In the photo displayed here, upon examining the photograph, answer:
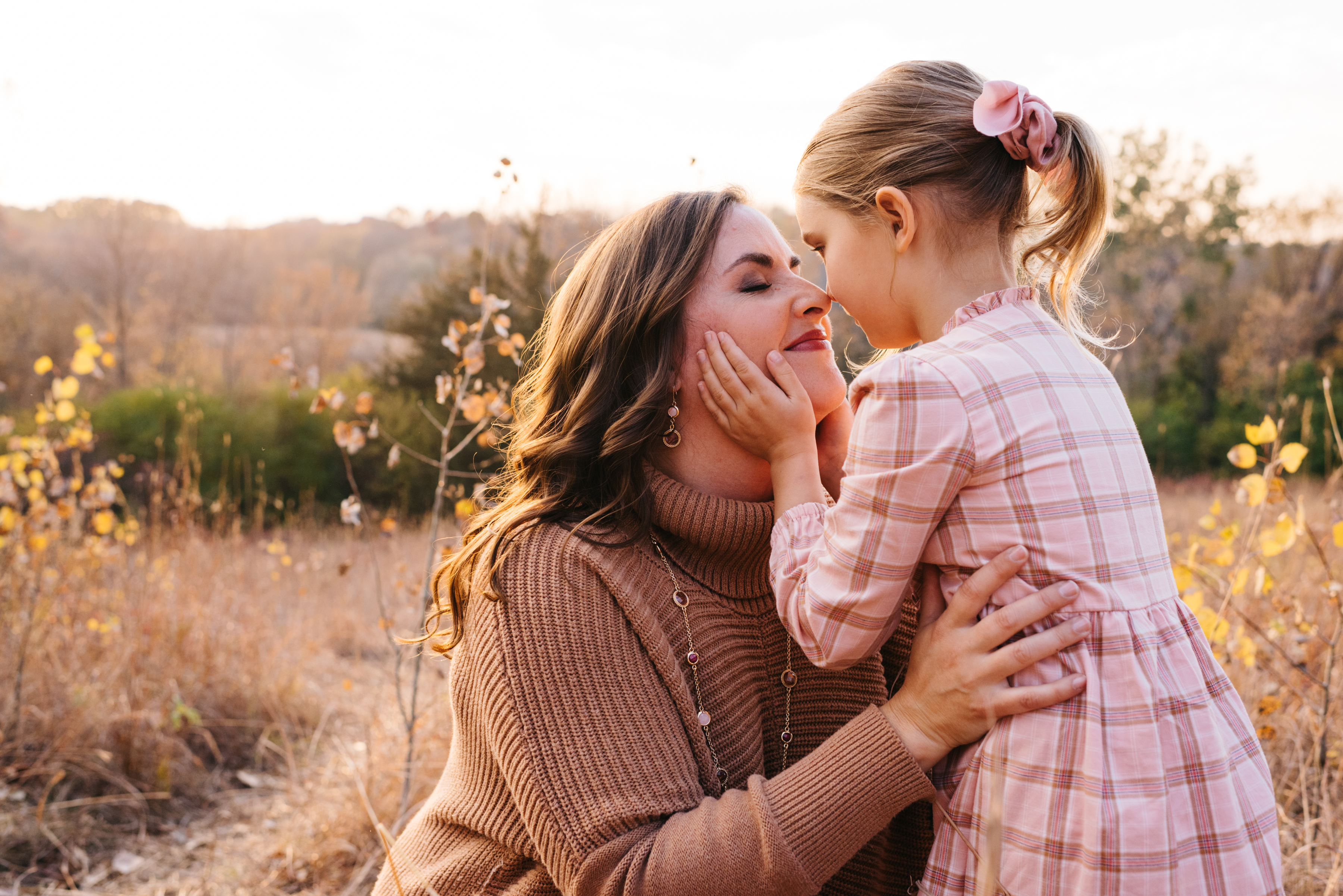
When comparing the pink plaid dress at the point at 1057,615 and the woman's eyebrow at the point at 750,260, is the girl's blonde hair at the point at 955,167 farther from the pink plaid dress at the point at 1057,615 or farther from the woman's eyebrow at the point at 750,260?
the pink plaid dress at the point at 1057,615

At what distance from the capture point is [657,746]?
136cm

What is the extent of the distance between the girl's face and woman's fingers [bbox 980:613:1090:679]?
654mm

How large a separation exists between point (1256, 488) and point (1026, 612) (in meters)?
1.36

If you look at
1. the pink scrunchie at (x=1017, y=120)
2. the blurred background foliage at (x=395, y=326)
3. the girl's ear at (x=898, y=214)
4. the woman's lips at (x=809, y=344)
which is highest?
the pink scrunchie at (x=1017, y=120)

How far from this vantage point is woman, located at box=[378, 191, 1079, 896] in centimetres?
127

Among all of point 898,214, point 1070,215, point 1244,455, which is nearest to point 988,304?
point 898,214

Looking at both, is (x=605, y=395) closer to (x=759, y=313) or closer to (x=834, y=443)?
(x=759, y=313)

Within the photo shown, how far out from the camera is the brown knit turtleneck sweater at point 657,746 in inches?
49.3

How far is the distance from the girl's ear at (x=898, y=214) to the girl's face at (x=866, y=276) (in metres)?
0.02

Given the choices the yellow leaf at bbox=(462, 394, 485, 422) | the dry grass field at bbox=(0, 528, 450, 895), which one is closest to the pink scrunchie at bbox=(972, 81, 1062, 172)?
the yellow leaf at bbox=(462, 394, 485, 422)

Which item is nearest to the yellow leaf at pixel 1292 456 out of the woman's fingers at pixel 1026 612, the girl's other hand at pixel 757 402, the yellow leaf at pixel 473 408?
the woman's fingers at pixel 1026 612

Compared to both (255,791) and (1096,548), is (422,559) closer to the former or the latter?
(255,791)

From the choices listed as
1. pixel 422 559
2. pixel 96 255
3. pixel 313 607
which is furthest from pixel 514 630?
pixel 96 255

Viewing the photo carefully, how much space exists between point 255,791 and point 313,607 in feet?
7.81
